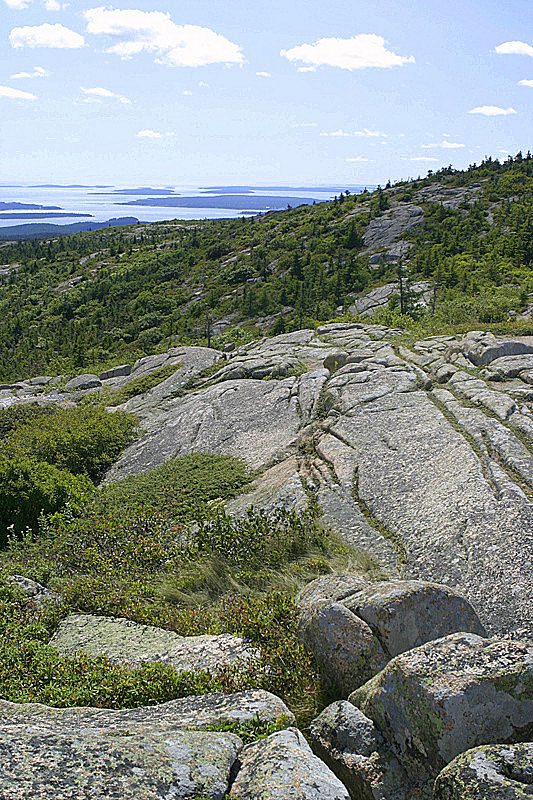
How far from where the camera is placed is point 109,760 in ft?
11.8

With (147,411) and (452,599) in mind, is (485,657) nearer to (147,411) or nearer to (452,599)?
(452,599)

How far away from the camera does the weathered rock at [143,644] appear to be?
20.0 feet

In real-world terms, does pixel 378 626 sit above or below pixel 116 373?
above

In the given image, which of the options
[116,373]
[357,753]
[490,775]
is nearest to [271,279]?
[116,373]

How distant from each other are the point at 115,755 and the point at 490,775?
2.46m

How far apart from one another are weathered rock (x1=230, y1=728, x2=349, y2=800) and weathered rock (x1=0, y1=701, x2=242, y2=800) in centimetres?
13

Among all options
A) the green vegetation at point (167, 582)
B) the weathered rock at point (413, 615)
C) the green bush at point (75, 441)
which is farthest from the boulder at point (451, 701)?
the green bush at point (75, 441)

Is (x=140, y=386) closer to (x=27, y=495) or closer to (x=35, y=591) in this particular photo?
(x=27, y=495)

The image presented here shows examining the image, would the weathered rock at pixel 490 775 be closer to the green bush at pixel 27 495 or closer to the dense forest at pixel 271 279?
the green bush at pixel 27 495

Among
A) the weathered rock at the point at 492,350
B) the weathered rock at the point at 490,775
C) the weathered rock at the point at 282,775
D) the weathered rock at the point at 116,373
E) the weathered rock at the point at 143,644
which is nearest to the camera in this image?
the weathered rock at the point at 490,775

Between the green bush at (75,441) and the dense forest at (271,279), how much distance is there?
46.3 ft

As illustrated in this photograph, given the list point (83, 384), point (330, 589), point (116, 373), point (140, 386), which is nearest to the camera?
point (330, 589)

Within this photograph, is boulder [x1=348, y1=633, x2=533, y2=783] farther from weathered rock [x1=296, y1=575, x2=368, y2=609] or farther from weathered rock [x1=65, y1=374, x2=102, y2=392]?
weathered rock [x1=65, y1=374, x2=102, y2=392]

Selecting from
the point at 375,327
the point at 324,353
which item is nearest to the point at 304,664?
the point at 324,353
